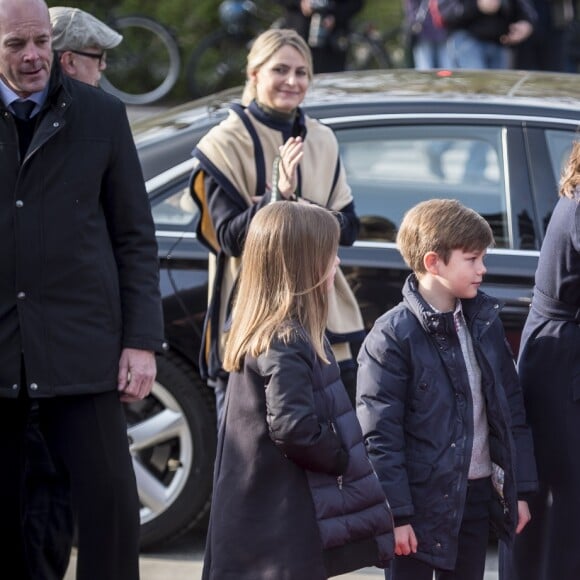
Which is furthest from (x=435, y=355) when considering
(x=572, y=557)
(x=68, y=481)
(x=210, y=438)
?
(x=210, y=438)

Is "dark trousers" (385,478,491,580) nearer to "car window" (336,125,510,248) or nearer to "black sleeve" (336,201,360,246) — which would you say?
"black sleeve" (336,201,360,246)

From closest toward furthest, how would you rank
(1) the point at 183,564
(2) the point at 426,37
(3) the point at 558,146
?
(1) the point at 183,564 → (3) the point at 558,146 → (2) the point at 426,37

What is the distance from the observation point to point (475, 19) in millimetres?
9602

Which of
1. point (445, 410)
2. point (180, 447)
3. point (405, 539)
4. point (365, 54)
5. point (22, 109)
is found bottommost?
point (180, 447)

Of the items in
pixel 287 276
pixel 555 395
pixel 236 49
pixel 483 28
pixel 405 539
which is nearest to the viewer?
pixel 287 276

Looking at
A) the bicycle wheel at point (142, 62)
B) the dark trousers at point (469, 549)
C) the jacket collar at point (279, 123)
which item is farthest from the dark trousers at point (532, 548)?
the bicycle wheel at point (142, 62)

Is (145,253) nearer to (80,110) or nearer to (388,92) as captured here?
(80,110)

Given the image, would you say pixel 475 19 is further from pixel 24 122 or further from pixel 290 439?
A: pixel 290 439

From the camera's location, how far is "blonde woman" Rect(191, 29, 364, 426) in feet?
15.4

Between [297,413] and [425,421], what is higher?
[297,413]

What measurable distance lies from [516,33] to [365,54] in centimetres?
377

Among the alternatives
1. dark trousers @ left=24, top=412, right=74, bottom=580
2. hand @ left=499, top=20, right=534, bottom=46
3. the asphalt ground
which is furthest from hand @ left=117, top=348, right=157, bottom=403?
hand @ left=499, top=20, right=534, bottom=46

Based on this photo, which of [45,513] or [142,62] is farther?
[142,62]

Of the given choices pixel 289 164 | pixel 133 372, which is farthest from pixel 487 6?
pixel 133 372
